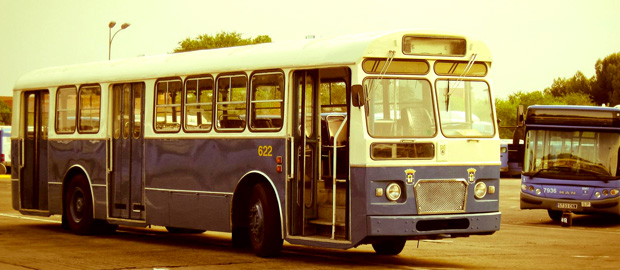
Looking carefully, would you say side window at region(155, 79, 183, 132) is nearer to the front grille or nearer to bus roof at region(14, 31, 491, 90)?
bus roof at region(14, 31, 491, 90)

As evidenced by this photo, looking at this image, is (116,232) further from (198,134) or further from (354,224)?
(354,224)

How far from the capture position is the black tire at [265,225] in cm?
1530

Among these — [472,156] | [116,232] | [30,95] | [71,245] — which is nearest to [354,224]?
[472,156]

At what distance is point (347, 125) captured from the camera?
14.5 metres

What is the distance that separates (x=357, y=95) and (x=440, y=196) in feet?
5.58

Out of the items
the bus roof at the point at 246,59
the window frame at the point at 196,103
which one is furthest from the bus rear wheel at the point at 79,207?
the window frame at the point at 196,103

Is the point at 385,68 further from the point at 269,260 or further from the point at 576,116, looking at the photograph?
the point at 576,116

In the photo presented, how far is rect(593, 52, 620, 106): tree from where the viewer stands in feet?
335

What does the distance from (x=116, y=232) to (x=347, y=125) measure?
26.0 ft

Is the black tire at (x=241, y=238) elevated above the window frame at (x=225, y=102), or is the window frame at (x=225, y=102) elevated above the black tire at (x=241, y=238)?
the window frame at (x=225, y=102)

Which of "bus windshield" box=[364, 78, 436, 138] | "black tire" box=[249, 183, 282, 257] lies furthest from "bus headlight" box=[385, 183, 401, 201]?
"black tire" box=[249, 183, 282, 257]

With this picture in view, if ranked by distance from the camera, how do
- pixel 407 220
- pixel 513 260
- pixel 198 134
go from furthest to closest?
pixel 198 134 < pixel 513 260 < pixel 407 220

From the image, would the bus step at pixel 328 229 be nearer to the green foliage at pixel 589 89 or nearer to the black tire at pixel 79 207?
the black tire at pixel 79 207

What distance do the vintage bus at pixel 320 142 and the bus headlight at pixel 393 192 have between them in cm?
2
